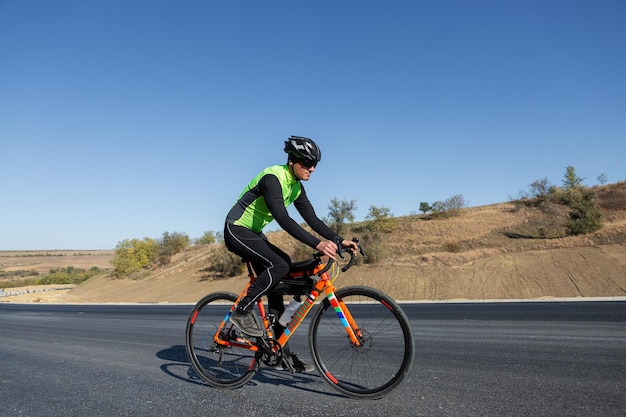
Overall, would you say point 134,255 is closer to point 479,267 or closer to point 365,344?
point 479,267

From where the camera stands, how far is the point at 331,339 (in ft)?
13.8

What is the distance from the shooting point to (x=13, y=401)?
4410 mm

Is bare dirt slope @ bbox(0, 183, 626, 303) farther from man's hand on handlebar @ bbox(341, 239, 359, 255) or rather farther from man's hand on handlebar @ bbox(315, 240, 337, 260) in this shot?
man's hand on handlebar @ bbox(315, 240, 337, 260)

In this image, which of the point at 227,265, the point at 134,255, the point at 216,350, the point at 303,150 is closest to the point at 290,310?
the point at 216,350

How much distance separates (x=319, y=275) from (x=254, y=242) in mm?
671

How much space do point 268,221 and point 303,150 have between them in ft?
2.58

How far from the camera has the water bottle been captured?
4277 millimetres

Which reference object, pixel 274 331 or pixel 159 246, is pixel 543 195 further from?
pixel 274 331

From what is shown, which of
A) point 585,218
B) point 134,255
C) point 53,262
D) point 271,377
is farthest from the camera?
point 53,262

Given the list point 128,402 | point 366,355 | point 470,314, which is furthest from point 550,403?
point 470,314

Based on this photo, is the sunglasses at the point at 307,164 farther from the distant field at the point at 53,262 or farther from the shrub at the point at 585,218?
the distant field at the point at 53,262

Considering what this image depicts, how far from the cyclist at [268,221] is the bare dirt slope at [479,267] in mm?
18200

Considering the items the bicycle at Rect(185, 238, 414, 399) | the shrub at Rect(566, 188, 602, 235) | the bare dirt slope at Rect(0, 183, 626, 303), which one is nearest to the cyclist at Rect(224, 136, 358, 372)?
the bicycle at Rect(185, 238, 414, 399)

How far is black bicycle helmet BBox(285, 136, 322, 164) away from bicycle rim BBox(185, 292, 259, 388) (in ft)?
4.98
